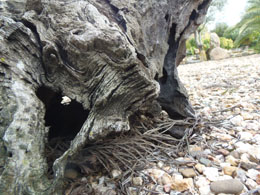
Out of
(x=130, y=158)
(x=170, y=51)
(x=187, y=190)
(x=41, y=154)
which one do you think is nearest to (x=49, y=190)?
(x=41, y=154)

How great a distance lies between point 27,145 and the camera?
1.11 meters

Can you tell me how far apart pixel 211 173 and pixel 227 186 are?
0.19 metres

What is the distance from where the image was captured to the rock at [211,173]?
52.7 inches

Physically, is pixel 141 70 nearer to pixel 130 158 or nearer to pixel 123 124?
pixel 123 124

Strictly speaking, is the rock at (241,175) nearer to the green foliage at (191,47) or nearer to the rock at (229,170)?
the rock at (229,170)

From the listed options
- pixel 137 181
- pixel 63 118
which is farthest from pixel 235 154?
pixel 63 118

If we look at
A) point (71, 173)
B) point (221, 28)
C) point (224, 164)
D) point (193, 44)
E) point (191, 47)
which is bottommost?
point (191, 47)

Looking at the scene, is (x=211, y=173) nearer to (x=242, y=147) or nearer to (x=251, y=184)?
(x=251, y=184)

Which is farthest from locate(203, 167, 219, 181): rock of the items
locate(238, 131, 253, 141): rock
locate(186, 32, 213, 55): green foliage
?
locate(186, 32, 213, 55): green foliage

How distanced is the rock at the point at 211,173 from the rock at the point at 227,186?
80mm

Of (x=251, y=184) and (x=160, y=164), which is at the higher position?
(x=251, y=184)

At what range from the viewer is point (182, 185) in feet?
4.23

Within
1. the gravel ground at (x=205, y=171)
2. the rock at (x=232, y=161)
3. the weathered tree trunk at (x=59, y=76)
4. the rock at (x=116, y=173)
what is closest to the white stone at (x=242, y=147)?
the gravel ground at (x=205, y=171)

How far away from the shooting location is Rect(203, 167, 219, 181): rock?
52.7 inches
